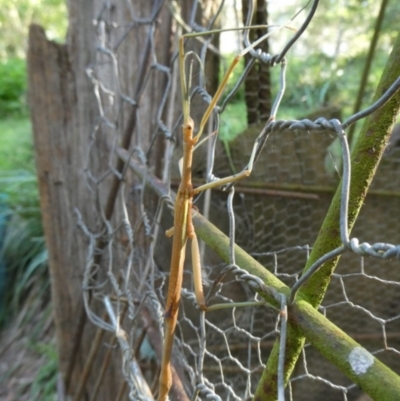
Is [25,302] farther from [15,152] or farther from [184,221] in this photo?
[184,221]

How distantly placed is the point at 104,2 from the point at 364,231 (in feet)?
2.63

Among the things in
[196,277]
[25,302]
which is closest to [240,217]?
[196,277]

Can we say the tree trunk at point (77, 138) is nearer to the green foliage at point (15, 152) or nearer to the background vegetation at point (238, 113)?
the background vegetation at point (238, 113)

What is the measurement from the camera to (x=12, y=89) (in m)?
5.72

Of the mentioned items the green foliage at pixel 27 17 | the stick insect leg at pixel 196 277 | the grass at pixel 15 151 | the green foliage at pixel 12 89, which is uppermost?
the stick insect leg at pixel 196 277

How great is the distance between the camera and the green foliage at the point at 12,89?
5.01 metres

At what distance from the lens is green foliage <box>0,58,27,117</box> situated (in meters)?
5.01

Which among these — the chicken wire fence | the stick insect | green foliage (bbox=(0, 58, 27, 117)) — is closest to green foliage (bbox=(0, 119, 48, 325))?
the chicken wire fence

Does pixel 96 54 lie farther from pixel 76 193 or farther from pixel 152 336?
pixel 152 336

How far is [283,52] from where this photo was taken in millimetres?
434

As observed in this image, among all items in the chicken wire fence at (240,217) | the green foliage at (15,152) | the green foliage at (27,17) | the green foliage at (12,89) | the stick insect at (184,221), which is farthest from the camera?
the green foliage at (27,17)

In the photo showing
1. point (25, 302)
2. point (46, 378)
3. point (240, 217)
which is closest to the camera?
point (240, 217)

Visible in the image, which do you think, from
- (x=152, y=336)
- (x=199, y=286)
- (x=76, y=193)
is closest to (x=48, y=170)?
(x=76, y=193)

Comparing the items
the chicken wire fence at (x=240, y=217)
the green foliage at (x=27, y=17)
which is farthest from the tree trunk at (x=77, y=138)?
the green foliage at (x=27, y=17)
